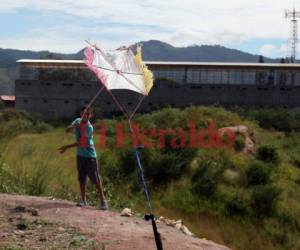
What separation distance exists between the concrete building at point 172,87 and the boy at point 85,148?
99.6ft

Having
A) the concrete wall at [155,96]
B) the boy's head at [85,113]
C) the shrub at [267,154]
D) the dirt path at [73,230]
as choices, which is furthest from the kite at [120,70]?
the concrete wall at [155,96]

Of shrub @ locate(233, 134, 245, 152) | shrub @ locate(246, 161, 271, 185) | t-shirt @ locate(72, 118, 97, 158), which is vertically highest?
t-shirt @ locate(72, 118, 97, 158)

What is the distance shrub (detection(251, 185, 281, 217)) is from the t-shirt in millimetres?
7978

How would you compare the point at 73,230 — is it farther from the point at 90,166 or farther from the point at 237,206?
the point at 237,206

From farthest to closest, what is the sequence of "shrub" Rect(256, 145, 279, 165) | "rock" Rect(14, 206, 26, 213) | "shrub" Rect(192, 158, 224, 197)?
"shrub" Rect(256, 145, 279, 165)
"shrub" Rect(192, 158, 224, 197)
"rock" Rect(14, 206, 26, 213)

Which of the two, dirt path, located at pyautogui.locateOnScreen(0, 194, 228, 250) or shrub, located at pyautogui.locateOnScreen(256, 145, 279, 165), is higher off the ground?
dirt path, located at pyautogui.locateOnScreen(0, 194, 228, 250)

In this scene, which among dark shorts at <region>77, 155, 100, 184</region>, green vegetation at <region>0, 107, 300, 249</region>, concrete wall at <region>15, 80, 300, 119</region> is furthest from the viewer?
concrete wall at <region>15, 80, 300, 119</region>

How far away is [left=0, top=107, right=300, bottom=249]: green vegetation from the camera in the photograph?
1205cm

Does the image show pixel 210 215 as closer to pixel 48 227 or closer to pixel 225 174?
pixel 225 174

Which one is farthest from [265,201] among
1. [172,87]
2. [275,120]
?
[172,87]

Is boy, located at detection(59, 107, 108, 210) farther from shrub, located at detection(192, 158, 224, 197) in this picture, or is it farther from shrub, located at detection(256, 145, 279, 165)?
shrub, located at detection(256, 145, 279, 165)

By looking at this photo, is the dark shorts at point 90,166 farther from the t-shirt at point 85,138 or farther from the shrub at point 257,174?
the shrub at point 257,174

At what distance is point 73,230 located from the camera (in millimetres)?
7156

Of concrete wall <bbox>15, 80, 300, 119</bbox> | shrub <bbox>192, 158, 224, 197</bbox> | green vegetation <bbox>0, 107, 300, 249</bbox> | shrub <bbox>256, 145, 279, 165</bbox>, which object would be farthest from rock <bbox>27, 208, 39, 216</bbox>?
concrete wall <bbox>15, 80, 300, 119</bbox>
